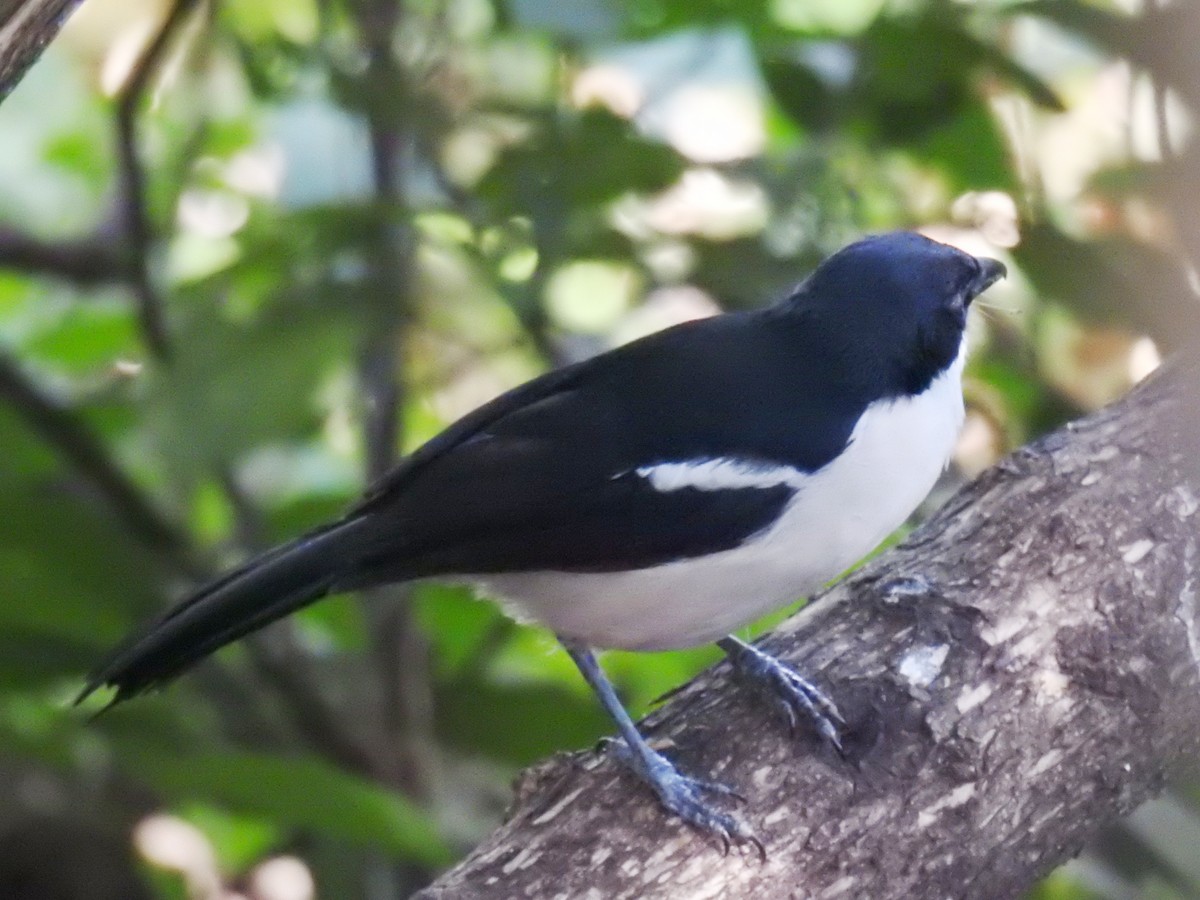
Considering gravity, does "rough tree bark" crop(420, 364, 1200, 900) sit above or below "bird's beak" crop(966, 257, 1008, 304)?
below

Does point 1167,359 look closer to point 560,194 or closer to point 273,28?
point 560,194

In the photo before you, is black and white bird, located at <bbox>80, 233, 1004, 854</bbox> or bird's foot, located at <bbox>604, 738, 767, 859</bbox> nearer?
bird's foot, located at <bbox>604, 738, 767, 859</bbox>

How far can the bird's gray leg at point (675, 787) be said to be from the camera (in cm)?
180

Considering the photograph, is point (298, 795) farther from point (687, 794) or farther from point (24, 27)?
point (24, 27)

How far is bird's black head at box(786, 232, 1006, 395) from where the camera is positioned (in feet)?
6.98

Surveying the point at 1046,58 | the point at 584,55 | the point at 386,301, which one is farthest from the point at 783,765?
the point at 1046,58

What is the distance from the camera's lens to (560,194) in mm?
2430

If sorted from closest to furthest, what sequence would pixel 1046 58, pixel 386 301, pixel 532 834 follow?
pixel 532 834 < pixel 386 301 < pixel 1046 58

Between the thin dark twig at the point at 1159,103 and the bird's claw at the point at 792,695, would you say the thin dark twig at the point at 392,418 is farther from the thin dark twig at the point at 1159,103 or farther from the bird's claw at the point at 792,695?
the thin dark twig at the point at 1159,103

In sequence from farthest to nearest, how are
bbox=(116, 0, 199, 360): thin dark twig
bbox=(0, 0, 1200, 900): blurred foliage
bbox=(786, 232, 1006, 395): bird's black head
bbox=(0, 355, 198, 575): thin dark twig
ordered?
bbox=(0, 355, 198, 575): thin dark twig < bbox=(116, 0, 199, 360): thin dark twig < bbox=(0, 0, 1200, 900): blurred foliage < bbox=(786, 232, 1006, 395): bird's black head

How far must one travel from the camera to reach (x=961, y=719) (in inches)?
75.5

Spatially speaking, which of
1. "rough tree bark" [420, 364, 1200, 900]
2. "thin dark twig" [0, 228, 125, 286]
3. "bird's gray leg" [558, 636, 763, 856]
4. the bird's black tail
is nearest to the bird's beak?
"rough tree bark" [420, 364, 1200, 900]

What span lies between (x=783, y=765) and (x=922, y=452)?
1.52 feet

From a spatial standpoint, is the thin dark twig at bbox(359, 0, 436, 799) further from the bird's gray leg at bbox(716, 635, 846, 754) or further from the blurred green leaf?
the bird's gray leg at bbox(716, 635, 846, 754)
